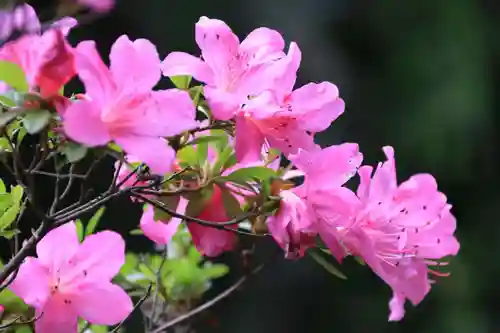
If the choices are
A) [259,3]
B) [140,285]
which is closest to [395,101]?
[259,3]

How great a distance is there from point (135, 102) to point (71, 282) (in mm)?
130

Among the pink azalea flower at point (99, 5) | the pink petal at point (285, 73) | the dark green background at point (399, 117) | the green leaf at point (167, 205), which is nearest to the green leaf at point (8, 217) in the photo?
the green leaf at point (167, 205)

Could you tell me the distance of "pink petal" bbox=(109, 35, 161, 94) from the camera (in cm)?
47

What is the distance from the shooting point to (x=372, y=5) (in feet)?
9.37

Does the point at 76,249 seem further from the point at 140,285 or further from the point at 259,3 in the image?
the point at 259,3

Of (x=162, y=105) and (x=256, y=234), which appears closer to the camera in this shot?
(x=162, y=105)

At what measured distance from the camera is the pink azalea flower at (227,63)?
1.72 feet

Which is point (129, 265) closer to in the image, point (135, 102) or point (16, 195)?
point (16, 195)

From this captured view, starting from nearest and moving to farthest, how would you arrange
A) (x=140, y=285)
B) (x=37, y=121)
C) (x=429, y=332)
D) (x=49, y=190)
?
(x=37, y=121) < (x=140, y=285) < (x=49, y=190) < (x=429, y=332)

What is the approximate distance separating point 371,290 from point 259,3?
1.08 metres

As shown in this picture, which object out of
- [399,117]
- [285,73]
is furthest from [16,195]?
[399,117]

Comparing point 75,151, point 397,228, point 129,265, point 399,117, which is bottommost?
point 399,117

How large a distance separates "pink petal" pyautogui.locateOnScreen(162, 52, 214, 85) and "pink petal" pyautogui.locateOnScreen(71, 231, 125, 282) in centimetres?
12

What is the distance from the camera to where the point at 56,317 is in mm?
497
